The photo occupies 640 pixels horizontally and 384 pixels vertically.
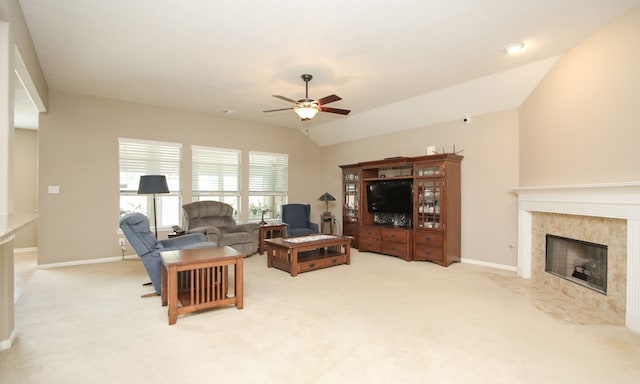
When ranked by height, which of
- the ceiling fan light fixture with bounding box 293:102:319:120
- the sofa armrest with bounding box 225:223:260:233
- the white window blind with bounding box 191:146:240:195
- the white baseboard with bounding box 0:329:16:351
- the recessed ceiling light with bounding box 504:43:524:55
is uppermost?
the recessed ceiling light with bounding box 504:43:524:55

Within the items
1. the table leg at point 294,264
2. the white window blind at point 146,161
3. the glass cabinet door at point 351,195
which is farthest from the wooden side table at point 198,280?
the glass cabinet door at point 351,195

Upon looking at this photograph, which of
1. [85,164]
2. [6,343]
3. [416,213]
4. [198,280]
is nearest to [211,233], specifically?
[198,280]

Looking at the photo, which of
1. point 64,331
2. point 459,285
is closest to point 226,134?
point 64,331

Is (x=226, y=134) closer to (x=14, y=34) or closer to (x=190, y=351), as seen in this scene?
(x=14, y=34)

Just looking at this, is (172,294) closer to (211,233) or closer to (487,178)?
(211,233)

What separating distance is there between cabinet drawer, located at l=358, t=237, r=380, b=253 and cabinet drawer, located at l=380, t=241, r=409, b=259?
0.13 meters

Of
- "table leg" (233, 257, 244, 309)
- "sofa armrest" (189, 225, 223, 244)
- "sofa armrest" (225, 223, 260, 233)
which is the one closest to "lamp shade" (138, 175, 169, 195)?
"sofa armrest" (189, 225, 223, 244)

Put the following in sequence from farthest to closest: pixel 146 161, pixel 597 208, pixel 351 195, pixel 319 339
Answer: pixel 351 195, pixel 146 161, pixel 597 208, pixel 319 339

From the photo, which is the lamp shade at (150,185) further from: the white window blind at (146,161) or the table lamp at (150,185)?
the white window blind at (146,161)

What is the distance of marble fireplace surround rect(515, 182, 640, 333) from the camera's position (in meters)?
2.78

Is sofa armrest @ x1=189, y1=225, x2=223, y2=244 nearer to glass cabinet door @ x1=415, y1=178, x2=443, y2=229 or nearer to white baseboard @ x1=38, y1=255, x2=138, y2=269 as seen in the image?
white baseboard @ x1=38, y1=255, x2=138, y2=269

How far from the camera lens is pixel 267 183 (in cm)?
742

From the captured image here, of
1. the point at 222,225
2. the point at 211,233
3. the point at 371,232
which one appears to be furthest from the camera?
the point at 371,232

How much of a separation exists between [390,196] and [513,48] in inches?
124
